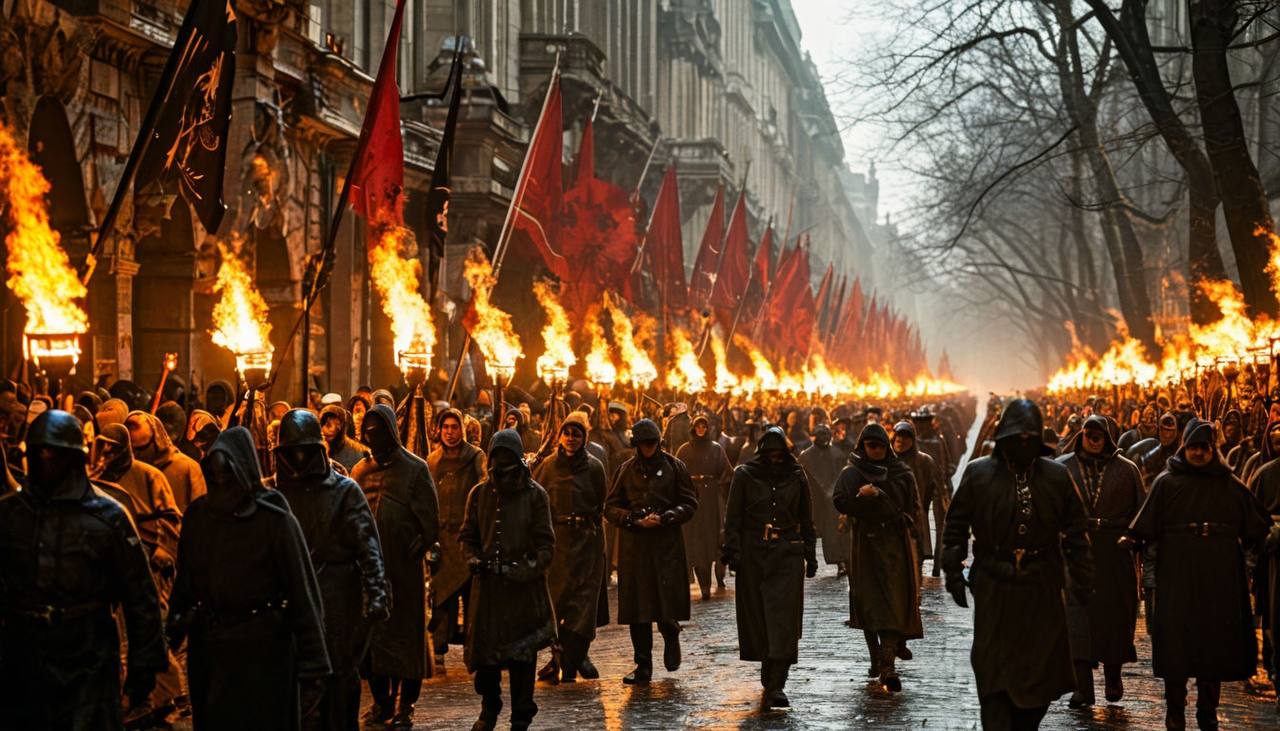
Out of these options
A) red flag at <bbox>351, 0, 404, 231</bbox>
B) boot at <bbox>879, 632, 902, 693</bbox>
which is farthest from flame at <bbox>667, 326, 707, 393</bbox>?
boot at <bbox>879, 632, 902, 693</bbox>

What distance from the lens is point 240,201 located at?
21.1 metres

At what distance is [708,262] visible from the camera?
3462 centimetres

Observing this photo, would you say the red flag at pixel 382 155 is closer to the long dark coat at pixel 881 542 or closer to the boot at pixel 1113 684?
the long dark coat at pixel 881 542

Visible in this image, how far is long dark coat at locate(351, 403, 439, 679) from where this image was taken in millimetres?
9344

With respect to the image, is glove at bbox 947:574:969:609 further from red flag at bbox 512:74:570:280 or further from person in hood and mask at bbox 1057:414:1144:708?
red flag at bbox 512:74:570:280

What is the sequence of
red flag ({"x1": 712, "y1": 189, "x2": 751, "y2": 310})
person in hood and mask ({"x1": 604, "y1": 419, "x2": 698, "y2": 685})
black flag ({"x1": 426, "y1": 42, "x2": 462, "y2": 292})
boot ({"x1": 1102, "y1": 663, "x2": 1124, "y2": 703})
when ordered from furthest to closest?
red flag ({"x1": 712, "y1": 189, "x2": 751, "y2": 310}) → black flag ({"x1": 426, "y1": 42, "x2": 462, "y2": 292}) → person in hood and mask ({"x1": 604, "y1": 419, "x2": 698, "y2": 685}) → boot ({"x1": 1102, "y1": 663, "x2": 1124, "y2": 703})

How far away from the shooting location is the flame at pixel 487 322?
14797 millimetres

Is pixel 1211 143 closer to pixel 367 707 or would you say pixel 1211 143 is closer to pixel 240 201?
pixel 240 201

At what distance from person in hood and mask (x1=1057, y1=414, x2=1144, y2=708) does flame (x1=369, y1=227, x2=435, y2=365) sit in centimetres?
530

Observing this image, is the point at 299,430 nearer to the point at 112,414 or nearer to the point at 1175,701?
the point at 112,414

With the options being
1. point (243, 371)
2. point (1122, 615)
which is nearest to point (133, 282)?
point (243, 371)

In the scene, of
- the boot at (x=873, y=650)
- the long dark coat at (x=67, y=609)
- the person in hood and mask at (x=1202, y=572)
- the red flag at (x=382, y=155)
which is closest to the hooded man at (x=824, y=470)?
the red flag at (x=382, y=155)

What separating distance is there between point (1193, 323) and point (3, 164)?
1717cm

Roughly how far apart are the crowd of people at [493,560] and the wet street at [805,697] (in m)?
0.20
